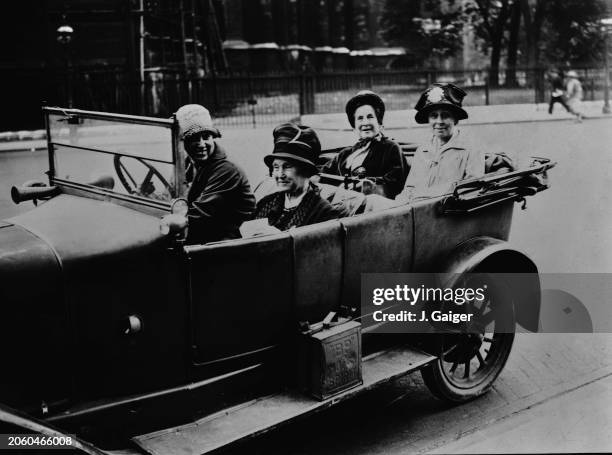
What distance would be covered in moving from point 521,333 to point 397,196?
1429mm

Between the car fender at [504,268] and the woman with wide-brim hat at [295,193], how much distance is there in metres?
0.72

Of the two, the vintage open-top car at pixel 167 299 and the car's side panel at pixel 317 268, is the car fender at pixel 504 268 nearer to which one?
the vintage open-top car at pixel 167 299

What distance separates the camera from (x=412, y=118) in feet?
68.6

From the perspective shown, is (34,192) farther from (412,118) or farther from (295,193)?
(412,118)

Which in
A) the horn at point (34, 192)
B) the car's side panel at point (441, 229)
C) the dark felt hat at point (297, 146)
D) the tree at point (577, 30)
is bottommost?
the car's side panel at point (441, 229)

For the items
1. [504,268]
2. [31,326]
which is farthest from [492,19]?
[31,326]

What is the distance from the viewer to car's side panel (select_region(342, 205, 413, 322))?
3.64 meters

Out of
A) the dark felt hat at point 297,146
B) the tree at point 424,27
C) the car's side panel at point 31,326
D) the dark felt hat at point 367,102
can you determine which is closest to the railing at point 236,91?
the tree at point 424,27

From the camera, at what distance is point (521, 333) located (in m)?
5.46

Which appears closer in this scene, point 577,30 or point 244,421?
point 244,421

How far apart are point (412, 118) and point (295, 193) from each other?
17.4 metres

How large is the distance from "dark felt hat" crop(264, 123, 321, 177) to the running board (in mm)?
1147

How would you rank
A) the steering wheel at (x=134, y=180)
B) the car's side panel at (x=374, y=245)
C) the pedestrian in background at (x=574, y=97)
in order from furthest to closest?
1. the pedestrian in background at (x=574, y=97)
2. the car's side panel at (x=374, y=245)
3. the steering wheel at (x=134, y=180)

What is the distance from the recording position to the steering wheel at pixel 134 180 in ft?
11.5
